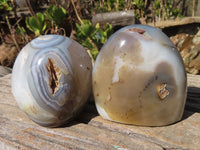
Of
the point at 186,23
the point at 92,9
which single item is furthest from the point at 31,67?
the point at 92,9

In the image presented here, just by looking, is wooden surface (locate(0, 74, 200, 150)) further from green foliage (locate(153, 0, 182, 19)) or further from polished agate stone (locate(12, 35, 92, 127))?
green foliage (locate(153, 0, 182, 19))

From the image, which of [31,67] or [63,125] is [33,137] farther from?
[31,67]

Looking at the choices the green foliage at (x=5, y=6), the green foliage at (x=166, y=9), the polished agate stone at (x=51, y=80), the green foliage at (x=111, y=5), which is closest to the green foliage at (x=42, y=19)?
the green foliage at (x=5, y=6)

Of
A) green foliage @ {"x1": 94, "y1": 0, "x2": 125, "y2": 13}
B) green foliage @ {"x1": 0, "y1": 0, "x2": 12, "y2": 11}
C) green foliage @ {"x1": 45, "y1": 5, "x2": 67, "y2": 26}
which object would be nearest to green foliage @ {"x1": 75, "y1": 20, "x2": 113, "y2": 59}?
green foliage @ {"x1": 45, "y1": 5, "x2": 67, "y2": 26}

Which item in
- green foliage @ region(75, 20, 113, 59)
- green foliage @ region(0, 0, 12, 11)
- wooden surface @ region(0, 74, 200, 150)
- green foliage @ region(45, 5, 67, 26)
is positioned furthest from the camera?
green foliage @ region(0, 0, 12, 11)

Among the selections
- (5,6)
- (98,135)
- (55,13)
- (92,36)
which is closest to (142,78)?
(98,135)

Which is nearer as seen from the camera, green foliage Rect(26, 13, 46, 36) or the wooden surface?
the wooden surface
